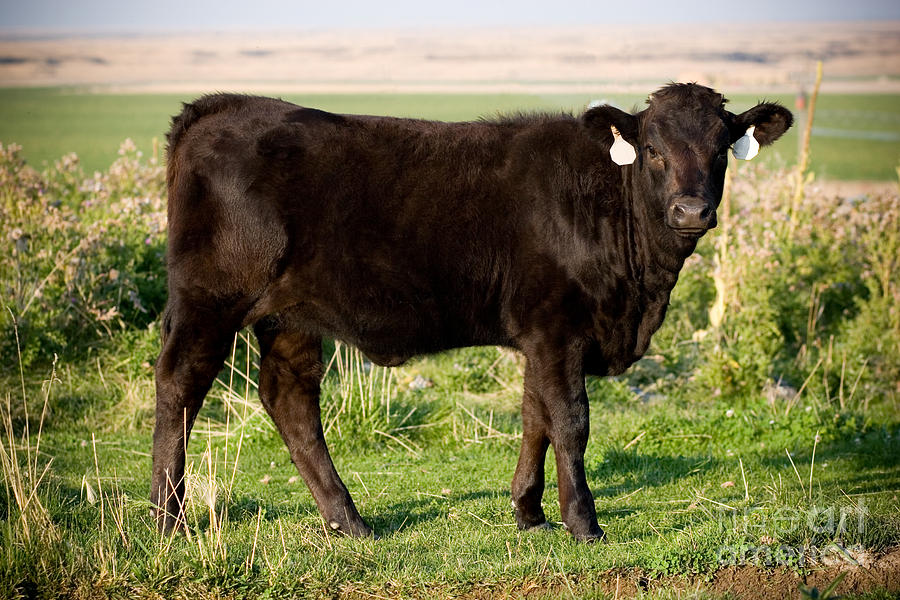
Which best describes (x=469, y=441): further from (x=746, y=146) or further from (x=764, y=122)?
(x=764, y=122)

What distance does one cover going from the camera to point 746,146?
20.3ft

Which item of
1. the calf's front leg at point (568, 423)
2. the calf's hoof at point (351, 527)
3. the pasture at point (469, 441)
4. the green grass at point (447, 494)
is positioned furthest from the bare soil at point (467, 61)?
the calf's front leg at point (568, 423)

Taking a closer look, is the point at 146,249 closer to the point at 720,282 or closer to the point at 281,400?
the point at 281,400

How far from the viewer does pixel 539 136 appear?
20.2 ft

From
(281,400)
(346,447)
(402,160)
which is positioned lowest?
(346,447)

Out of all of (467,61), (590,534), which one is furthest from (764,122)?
(467,61)

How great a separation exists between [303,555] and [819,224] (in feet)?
28.3

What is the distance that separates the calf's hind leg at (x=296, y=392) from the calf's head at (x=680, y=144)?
222 centimetres

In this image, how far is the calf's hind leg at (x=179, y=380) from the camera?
5691 millimetres

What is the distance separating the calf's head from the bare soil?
6978 centimetres

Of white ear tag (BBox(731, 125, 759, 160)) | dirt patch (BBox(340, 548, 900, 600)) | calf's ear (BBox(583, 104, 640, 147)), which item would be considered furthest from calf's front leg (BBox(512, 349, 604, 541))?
white ear tag (BBox(731, 125, 759, 160))

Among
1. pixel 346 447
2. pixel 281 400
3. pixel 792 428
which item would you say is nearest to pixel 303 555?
pixel 281 400

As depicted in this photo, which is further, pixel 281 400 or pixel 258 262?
pixel 281 400

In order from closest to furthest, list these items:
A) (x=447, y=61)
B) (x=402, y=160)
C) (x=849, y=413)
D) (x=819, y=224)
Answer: (x=402, y=160), (x=849, y=413), (x=819, y=224), (x=447, y=61)
